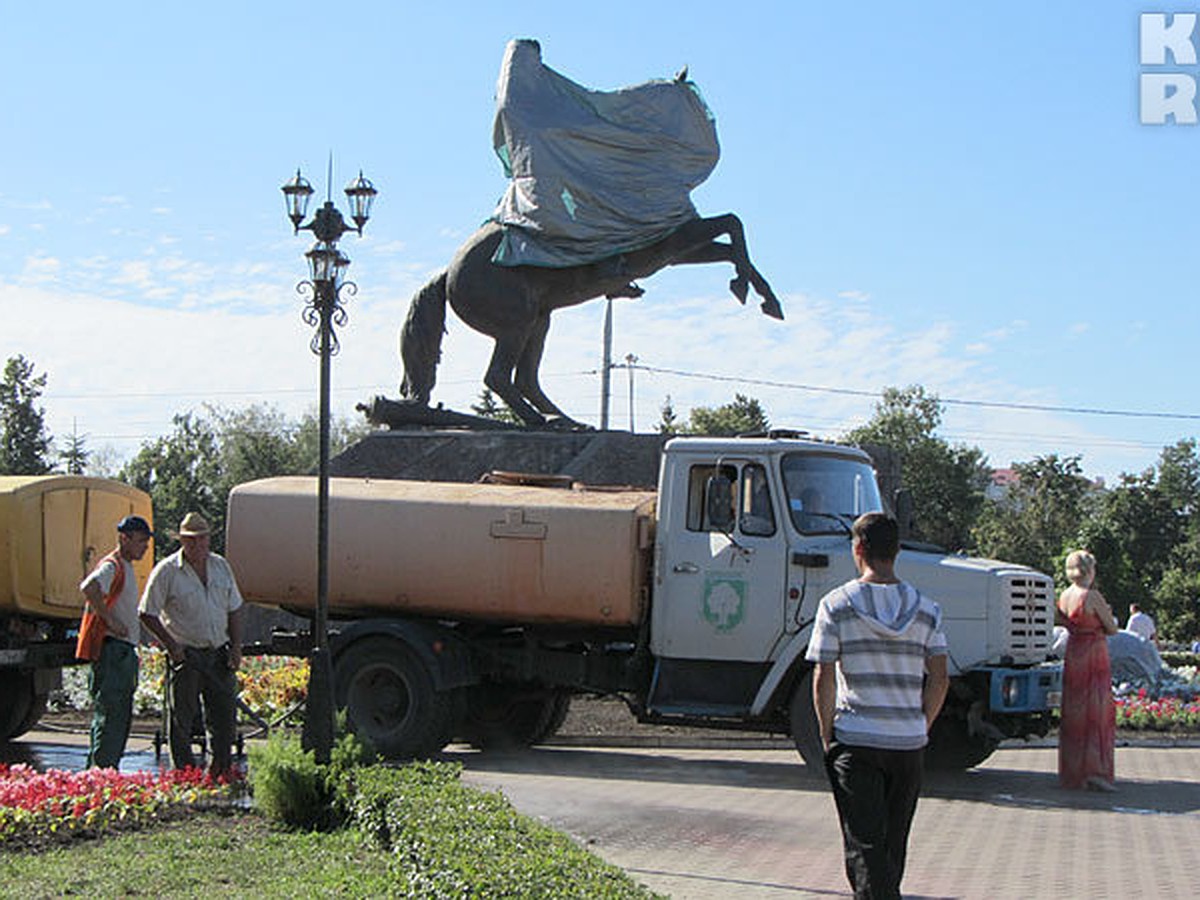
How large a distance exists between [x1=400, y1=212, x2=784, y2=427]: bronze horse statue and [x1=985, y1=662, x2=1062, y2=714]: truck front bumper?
7.94 m

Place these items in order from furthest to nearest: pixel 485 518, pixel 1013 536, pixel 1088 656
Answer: pixel 1013 536, pixel 485 518, pixel 1088 656

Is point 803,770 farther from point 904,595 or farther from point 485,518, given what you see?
point 904,595

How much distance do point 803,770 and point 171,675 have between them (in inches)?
207

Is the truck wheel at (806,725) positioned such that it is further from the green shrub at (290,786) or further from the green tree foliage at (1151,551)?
the green tree foliage at (1151,551)

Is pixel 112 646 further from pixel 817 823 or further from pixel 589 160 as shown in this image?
pixel 589 160

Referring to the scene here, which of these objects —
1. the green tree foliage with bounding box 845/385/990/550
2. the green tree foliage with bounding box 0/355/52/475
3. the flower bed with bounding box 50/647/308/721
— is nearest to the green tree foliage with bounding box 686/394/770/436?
the green tree foliage with bounding box 845/385/990/550

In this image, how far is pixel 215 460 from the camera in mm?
72688

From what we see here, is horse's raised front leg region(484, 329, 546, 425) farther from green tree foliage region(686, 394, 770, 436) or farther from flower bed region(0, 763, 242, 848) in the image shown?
green tree foliage region(686, 394, 770, 436)

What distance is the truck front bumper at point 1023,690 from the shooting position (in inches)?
435

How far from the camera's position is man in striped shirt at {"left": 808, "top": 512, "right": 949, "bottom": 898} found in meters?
5.82

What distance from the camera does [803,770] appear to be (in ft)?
41.5

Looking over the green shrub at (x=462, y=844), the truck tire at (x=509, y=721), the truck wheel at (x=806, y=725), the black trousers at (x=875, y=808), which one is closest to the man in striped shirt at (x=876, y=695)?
the black trousers at (x=875, y=808)

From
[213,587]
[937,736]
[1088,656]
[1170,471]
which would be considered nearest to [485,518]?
[213,587]

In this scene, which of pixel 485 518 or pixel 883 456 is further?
pixel 883 456
